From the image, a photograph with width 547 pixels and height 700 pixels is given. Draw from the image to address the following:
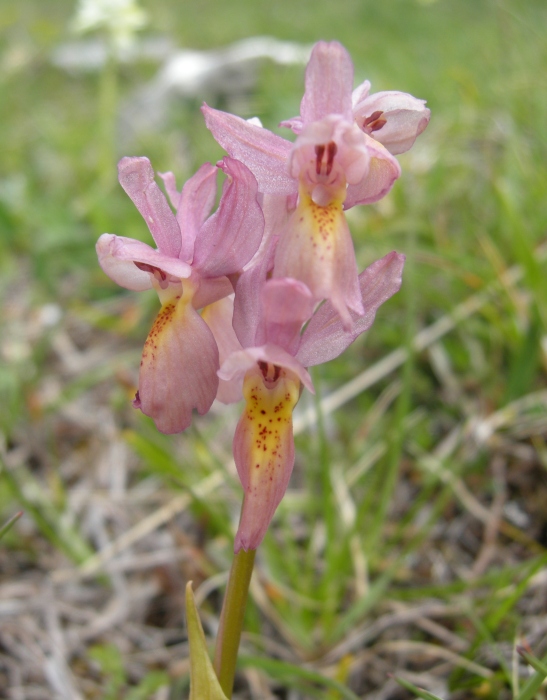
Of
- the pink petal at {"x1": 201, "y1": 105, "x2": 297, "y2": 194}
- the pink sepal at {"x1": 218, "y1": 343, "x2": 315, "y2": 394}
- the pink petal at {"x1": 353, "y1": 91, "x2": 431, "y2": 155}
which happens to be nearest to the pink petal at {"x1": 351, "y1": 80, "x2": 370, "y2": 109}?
the pink petal at {"x1": 353, "y1": 91, "x2": 431, "y2": 155}

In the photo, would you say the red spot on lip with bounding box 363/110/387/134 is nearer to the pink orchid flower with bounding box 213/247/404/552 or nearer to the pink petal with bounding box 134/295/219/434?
the pink orchid flower with bounding box 213/247/404/552

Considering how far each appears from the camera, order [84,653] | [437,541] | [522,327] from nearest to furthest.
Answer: [84,653]
[437,541]
[522,327]

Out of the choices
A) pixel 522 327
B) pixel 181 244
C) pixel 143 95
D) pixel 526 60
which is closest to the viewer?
pixel 181 244

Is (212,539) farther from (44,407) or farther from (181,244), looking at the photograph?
(181,244)

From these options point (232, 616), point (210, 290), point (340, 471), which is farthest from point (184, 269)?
point (340, 471)

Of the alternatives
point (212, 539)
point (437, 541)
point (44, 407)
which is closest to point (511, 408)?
point (437, 541)

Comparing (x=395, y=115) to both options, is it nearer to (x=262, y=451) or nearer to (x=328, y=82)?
(x=328, y=82)

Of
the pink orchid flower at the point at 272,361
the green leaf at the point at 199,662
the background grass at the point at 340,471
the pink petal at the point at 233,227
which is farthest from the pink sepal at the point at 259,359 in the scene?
the background grass at the point at 340,471
